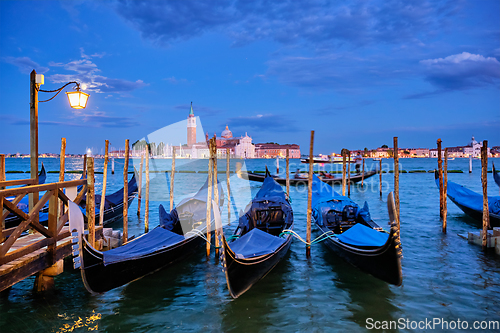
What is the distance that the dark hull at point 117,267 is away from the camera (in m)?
3.11

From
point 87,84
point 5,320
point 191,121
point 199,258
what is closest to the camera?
point 5,320

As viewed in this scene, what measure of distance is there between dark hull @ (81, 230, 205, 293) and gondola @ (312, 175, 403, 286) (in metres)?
2.45

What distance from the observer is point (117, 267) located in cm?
345

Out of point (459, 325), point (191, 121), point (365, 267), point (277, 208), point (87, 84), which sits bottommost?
point (459, 325)

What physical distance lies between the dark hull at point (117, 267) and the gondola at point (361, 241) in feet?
8.04

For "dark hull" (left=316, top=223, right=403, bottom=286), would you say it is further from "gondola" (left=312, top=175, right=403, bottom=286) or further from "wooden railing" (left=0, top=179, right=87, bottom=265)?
"wooden railing" (left=0, top=179, right=87, bottom=265)

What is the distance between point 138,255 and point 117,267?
309 millimetres

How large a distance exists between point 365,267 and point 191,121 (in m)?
75.0

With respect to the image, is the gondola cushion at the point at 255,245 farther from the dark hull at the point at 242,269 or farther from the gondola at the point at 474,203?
the gondola at the point at 474,203

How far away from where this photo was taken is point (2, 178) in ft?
14.8

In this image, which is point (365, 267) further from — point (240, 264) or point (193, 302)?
point (193, 302)

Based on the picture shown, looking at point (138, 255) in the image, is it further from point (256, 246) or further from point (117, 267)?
point (256, 246)

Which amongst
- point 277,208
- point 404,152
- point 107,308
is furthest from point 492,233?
point 404,152

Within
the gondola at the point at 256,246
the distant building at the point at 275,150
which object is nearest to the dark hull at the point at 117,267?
the gondola at the point at 256,246
